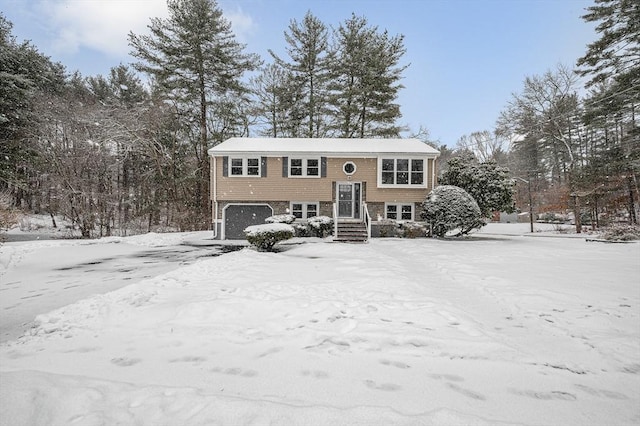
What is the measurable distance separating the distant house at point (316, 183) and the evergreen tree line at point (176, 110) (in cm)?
602

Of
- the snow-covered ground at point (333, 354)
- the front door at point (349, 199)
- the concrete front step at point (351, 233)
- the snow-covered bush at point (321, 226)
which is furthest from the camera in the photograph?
the front door at point (349, 199)

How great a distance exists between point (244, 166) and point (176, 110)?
30.2ft

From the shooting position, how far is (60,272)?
770 centimetres

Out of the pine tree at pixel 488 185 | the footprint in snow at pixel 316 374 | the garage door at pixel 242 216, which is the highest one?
the pine tree at pixel 488 185

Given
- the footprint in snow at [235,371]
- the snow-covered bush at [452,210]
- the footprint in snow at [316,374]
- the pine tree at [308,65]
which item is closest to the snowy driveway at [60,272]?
the footprint in snow at [235,371]

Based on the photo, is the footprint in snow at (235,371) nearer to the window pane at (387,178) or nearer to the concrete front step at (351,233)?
the concrete front step at (351,233)

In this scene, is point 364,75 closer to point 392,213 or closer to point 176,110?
point 392,213

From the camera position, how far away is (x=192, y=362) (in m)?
2.90

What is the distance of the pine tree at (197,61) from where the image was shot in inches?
811

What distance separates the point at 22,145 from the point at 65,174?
3485mm

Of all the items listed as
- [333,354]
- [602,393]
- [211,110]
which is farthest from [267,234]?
[211,110]

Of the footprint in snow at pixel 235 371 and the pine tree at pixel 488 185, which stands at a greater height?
the pine tree at pixel 488 185

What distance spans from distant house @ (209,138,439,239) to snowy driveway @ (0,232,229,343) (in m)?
5.33

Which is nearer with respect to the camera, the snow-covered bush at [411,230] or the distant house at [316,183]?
the snow-covered bush at [411,230]
